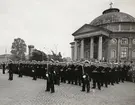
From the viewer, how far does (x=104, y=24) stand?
153ft

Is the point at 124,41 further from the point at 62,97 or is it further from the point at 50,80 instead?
the point at 62,97

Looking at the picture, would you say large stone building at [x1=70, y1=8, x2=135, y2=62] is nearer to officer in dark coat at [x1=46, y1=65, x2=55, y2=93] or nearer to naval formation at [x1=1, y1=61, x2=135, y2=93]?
naval formation at [x1=1, y1=61, x2=135, y2=93]

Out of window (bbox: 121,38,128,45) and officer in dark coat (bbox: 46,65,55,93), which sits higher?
window (bbox: 121,38,128,45)

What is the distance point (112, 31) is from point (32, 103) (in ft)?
135

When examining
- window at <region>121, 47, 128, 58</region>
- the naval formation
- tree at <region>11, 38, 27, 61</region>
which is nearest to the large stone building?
window at <region>121, 47, 128, 58</region>

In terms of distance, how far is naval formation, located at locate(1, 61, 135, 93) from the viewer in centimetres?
951

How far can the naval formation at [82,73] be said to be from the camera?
9.51 meters

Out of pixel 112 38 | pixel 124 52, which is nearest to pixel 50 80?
pixel 112 38

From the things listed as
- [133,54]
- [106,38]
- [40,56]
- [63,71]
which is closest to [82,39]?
[106,38]

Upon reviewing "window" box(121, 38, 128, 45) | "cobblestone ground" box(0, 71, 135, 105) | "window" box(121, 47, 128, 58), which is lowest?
"cobblestone ground" box(0, 71, 135, 105)

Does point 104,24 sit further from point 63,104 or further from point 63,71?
point 63,104

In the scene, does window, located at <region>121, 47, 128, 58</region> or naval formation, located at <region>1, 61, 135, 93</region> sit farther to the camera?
window, located at <region>121, 47, 128, 58</region>

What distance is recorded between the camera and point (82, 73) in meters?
11.0

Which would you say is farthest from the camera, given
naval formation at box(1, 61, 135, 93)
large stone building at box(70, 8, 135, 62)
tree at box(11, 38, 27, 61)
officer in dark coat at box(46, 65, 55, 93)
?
tree at box(11, 38, 27, 61)
